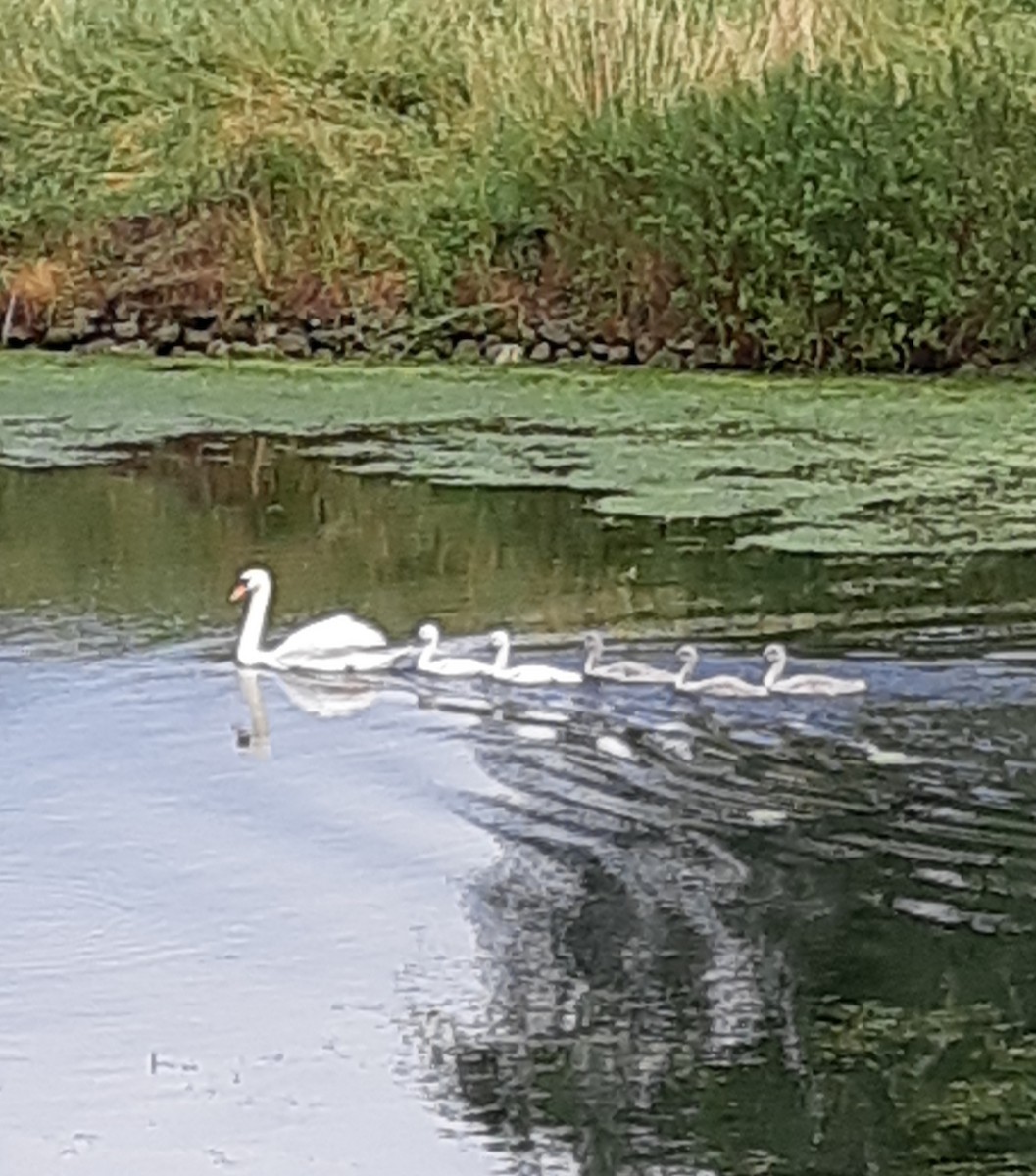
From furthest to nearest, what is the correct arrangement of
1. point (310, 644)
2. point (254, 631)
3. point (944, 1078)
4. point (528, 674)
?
1. point (254, 631)
2. point (310, 644)
3. point (528, 674)
4. point (944, 1078)

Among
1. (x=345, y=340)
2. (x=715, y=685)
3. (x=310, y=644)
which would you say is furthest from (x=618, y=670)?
(x=345, y=340)

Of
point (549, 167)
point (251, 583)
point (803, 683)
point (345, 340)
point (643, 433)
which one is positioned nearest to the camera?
point (803, 683)

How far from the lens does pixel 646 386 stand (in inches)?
681

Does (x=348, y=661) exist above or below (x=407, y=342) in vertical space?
below

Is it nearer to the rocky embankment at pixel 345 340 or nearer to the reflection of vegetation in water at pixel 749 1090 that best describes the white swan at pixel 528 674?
the reflection of vegetation in water at pixel 749 1090

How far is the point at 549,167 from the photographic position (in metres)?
18.9

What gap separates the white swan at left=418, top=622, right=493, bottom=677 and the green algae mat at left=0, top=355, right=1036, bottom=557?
7.94 feet

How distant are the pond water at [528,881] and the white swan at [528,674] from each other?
0.13 meters

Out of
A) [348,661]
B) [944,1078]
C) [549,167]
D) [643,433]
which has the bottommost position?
[944,1078]

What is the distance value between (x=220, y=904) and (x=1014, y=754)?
258 cm

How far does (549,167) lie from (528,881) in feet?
36.8

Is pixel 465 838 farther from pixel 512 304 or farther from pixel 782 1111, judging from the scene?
pixel 512 304

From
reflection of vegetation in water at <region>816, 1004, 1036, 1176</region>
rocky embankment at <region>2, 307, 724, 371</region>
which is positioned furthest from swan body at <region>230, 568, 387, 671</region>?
rocky embankment at <region>2, 307, 724, 371</region>

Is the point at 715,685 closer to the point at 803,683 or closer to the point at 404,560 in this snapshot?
the point at 803,683
